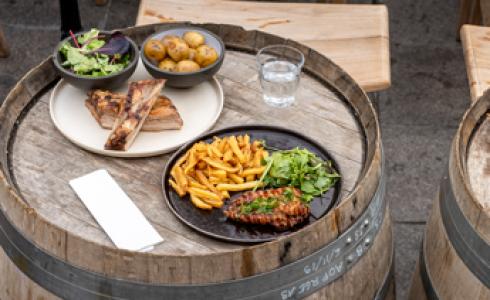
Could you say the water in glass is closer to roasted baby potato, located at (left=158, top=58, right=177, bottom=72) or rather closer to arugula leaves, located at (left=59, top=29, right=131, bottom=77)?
roasted baby potato, located at (left=158, top=58, right=177, bottom=72)

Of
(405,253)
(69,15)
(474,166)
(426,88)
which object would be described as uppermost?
(474,166)

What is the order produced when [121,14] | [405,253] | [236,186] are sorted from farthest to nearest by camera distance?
[121,14] < [405,253] < [236,186]

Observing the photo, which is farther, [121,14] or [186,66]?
[121,14]

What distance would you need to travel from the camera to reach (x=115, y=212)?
2.22 metres

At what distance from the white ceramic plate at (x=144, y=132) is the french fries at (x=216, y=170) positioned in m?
0.12

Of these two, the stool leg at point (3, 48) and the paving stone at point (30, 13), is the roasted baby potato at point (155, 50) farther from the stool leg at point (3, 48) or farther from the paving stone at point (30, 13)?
the paving stone at point (30, 13)

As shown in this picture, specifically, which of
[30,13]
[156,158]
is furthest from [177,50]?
[30,13]

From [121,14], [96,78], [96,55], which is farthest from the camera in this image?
[121,14]

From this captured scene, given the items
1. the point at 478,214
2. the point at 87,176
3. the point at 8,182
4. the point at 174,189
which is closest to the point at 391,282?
the point at 478,214

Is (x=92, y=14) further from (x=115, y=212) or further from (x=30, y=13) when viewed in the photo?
(x=115, y=212)

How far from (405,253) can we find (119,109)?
194 centimetres

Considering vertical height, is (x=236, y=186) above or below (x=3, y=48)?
above

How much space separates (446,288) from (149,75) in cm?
124

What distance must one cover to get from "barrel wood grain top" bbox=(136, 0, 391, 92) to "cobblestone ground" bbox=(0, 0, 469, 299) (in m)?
1.03
